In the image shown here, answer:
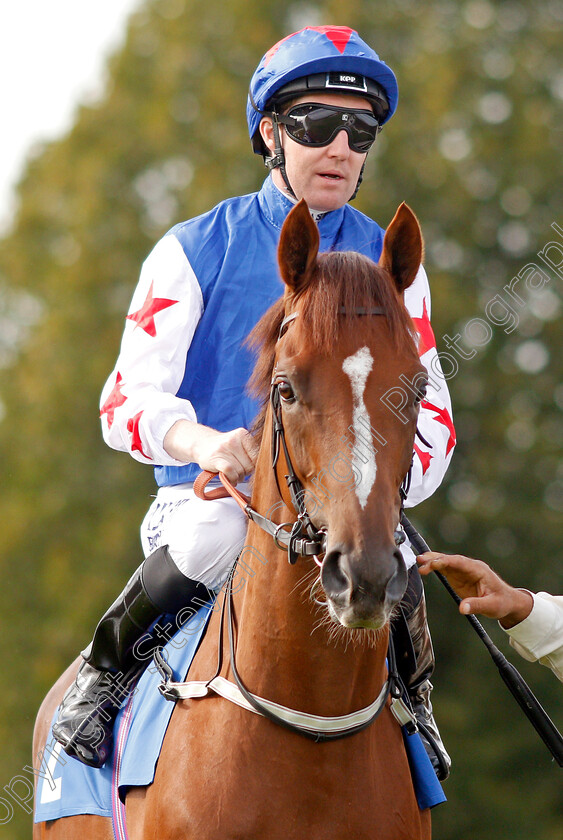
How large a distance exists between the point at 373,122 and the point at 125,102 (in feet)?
42.4

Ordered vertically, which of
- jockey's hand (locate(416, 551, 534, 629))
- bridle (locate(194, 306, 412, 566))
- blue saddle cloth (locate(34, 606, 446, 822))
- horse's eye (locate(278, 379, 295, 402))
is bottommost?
blue saddle cloth (locate(34, 606, 446, 822))

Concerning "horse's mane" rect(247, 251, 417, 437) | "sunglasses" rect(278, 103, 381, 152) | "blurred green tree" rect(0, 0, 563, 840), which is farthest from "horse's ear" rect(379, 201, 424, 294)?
"blurred green tree" rect(0, 0, 563, 840)

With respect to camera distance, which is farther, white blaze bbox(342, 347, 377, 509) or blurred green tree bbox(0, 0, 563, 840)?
blurred green tree bbox(0, 0, 563, 840)

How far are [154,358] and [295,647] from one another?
48.0 inches

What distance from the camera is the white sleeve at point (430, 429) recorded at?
11.7 ft

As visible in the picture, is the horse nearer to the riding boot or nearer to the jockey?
the riding boot

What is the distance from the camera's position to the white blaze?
8.26 ft

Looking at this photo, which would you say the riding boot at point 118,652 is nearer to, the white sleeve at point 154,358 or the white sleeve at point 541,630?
the white sleeve at point 154,358

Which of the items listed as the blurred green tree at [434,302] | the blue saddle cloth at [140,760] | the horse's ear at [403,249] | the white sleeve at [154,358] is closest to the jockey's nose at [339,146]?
the white sleeve at [154,358]

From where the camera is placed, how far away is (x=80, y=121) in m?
16.0

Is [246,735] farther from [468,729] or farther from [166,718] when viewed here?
[468,729]

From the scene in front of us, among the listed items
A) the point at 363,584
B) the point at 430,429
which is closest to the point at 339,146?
the point at 430,429

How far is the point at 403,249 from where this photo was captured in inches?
117

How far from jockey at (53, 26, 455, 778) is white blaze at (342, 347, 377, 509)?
2.78ft
